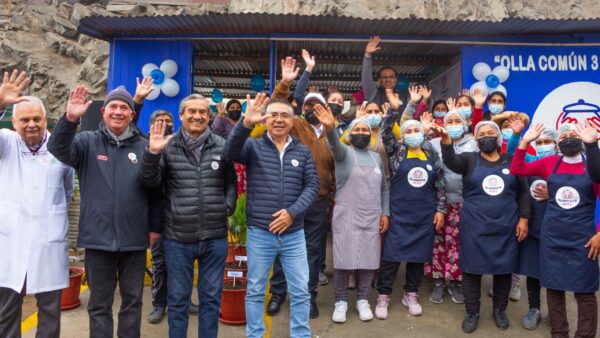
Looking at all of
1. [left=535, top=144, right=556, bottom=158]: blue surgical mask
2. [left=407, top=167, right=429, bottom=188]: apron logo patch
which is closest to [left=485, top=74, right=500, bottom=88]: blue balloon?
[left=535, top=144, right=556, bottom=158]: blue surgical mask

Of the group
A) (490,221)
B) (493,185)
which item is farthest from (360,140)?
(490,221)

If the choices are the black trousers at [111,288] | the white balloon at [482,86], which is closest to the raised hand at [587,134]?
the white balloon at [482,86]

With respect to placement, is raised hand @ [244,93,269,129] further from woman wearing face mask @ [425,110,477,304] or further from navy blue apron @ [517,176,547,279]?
navy blue apron @ [517,176,547,279]

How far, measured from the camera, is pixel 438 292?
450cm

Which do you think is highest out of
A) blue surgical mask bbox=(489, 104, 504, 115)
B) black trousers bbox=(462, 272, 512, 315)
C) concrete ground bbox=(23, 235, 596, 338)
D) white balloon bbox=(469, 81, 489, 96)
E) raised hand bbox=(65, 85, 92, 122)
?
white balloon bbox=(469, 81, 489, 96)

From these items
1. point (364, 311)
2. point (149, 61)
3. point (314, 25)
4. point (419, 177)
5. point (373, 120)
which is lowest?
point (364, 311)

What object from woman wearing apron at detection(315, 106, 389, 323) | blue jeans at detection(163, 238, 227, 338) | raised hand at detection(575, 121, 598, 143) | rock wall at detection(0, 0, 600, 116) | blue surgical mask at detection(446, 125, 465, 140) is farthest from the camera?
rock wall at detection(0, 0, 600, 116)

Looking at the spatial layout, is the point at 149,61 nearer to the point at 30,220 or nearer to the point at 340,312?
the point at 30,220

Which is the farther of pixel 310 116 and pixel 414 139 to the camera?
pixel 310 116

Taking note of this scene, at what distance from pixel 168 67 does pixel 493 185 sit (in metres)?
5.09

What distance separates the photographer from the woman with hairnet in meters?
4.12

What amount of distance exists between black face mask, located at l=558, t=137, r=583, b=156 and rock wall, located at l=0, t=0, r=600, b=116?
16.6m

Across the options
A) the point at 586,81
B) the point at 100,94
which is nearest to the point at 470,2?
the point at 586,81

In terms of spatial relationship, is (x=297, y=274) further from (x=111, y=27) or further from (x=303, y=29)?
(x=111, y=27)
